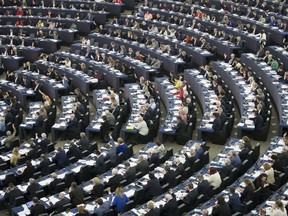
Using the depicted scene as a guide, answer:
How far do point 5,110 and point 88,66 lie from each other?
7414 millimetres

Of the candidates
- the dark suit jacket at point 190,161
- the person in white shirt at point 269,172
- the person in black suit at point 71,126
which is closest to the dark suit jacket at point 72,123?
the person in black suit at point 71,126

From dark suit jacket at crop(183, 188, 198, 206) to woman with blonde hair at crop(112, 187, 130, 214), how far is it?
1.96 meters

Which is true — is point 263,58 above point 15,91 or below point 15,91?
above

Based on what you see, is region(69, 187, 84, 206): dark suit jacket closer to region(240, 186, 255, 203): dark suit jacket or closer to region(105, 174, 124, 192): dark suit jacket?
region(105, 174, 124, 192): dark suit jacket

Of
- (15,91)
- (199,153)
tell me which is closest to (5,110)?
(15,91)

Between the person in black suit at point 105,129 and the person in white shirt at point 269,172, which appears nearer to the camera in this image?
the person in white shirt at point 269,172

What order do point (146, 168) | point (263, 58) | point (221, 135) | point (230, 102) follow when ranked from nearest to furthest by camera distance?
point (146, 168) < point (221, 135) < point (230, 102) < point (263, 58)

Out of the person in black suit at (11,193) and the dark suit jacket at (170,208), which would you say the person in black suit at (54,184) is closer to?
the person in black suit at (11,193)

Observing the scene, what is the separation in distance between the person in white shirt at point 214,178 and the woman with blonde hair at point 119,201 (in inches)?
118

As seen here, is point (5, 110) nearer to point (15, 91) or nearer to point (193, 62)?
point (15, 91)

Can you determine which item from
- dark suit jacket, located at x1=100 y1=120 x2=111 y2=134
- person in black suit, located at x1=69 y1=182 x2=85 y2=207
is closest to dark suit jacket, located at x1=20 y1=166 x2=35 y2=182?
person in black suit, located at x1=69 y1=182 x2=85 y2=207

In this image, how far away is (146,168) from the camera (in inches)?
915

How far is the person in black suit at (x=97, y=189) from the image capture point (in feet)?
71.2

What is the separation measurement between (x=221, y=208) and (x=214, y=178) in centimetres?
233
